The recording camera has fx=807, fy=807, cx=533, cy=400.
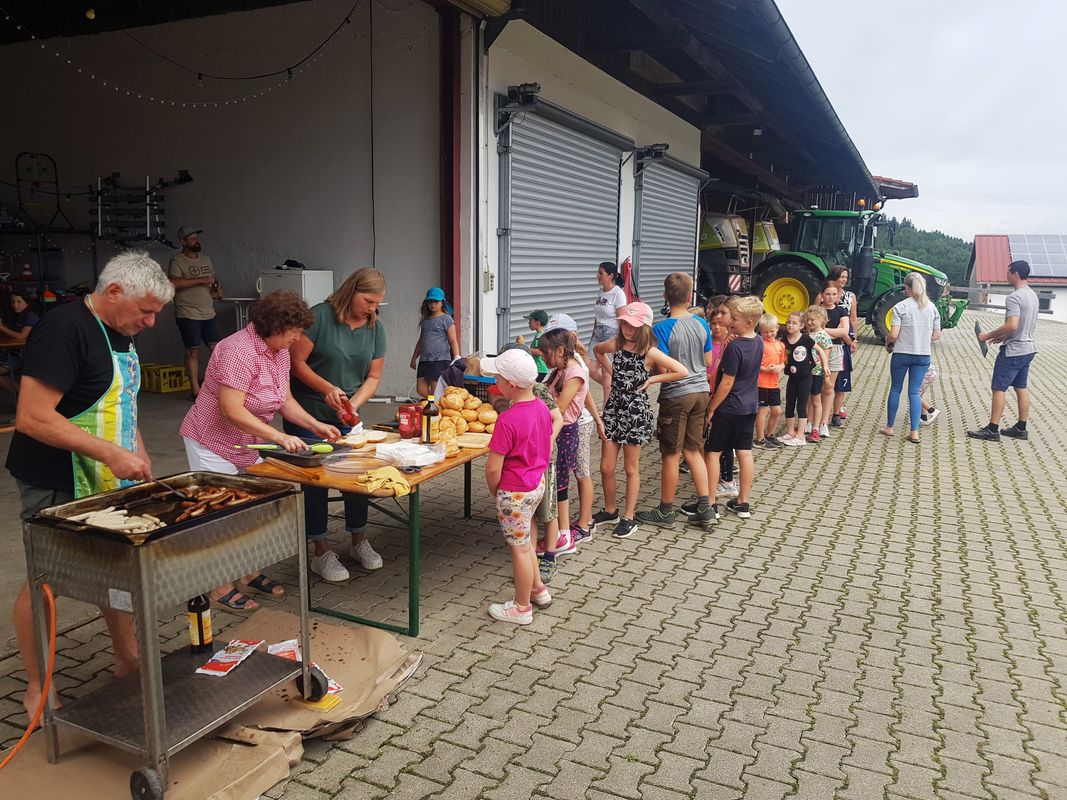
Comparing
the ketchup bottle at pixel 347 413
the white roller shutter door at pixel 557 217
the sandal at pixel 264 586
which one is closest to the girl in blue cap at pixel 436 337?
the white roller shutter door at pixel 557 217

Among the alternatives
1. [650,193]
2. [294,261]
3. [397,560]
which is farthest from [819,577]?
[650,193]

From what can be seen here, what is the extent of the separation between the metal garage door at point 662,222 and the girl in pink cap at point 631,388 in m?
8.70

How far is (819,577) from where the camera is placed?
16.5ft

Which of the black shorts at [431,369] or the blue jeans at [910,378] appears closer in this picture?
the black shorts at [431,369]

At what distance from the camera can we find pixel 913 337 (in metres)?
8.54

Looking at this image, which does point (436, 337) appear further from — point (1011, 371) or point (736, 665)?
point (1011, 371)

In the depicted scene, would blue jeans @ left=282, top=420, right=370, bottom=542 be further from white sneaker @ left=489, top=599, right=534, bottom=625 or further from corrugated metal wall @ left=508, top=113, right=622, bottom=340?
corrugated metal wall @ left=508, top=113, right=622, bottom=340

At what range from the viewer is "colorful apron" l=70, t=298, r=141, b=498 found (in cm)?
303

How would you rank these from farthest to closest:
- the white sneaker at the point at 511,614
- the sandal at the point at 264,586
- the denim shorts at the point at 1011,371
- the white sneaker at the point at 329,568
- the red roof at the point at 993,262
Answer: the red roof at the point at 993,262, the denim shorts at the point at 1011,371, the white sneaker at the point at 329,568, the sandal at the point at 264,586, the white sneaker at the point at 511,614

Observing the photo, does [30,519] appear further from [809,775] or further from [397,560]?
[809,775]

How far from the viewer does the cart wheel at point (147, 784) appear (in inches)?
103

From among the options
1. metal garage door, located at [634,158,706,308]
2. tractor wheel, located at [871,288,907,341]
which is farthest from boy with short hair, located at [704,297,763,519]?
tractor wheel, located at [871,288,907,341]

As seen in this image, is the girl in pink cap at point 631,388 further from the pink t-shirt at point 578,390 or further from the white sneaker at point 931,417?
the white sneaker at point 931,417

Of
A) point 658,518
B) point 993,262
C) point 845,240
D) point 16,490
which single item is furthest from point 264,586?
point 993,262
